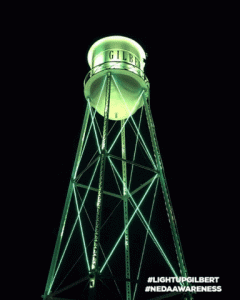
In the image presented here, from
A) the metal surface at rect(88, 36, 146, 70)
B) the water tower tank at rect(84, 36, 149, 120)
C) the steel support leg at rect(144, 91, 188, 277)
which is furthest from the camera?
the metal surface at rect(88, 36, 146, 70)

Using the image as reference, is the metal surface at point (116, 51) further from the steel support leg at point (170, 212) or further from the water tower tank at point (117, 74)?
the steel support leg at point (170, 212)

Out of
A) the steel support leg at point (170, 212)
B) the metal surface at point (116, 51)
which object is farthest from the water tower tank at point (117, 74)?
the steel support leg at point (170, 212)

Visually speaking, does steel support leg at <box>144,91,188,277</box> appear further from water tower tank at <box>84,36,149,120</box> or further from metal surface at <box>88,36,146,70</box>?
metal surface at <box>88,36,146,70</box>

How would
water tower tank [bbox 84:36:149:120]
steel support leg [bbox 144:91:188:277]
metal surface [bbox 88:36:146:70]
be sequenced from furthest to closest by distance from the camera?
metal surface [bbox 88:36:146:70] → water tower tank [bbox 84:36:149:120] → steel support leg [bbox 144:91:188:277]

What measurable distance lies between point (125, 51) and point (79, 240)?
25.5ft

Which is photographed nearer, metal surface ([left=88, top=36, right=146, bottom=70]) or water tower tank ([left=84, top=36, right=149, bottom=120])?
water tower tank ([left=84, top=36, right=149, bottom=120])

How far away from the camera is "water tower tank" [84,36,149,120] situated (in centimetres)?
1122

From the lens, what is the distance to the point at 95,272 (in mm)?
7258

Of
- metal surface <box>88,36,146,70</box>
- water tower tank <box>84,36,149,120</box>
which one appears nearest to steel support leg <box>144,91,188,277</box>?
water tower tank <box>84,36,149,120</box>

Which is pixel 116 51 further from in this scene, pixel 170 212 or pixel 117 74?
pixel 170 212

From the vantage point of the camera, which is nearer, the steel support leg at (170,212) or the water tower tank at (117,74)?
the steel support leg at (170,212)

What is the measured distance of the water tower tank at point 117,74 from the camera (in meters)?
11.2

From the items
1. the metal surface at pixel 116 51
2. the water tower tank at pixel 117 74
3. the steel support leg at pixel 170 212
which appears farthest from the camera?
the metal surface at pixel 116 51

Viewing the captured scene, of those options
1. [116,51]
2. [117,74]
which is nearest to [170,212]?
[117,74]
